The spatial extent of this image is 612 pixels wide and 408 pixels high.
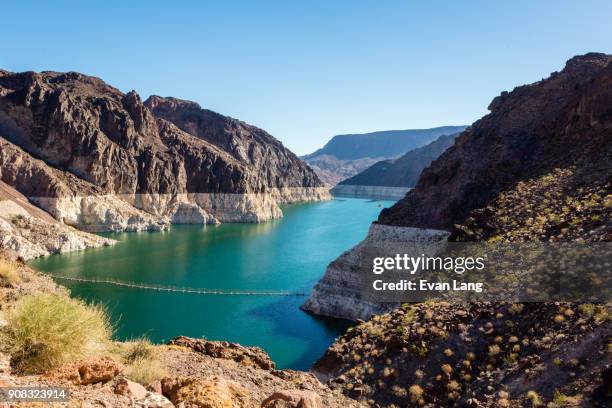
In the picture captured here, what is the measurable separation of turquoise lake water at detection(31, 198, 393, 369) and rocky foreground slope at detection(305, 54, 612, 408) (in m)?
4.71

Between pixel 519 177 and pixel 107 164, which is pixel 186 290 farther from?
pixel 107 164

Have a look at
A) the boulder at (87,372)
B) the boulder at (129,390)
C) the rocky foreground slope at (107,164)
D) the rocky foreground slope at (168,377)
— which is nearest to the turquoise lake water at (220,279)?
the rocky foreground slope at (168,377)

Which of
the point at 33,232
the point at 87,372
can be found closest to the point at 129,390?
the point at 87,372

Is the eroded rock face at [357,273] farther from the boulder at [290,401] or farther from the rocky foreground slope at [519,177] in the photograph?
the boulder at [290,401]

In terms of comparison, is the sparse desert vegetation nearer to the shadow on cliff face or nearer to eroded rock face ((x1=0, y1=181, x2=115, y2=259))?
the shadow on cliff face

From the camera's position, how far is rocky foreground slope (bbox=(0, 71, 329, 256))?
77.6 m

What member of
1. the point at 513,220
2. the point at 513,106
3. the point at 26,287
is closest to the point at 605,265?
the point at 513,220

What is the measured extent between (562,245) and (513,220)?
6379 millimetres

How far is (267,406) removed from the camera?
8383 millimetres

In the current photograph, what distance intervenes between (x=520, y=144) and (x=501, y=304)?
22168 mm

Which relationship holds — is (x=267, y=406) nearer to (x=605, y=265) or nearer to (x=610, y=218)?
(x=605, y=265)

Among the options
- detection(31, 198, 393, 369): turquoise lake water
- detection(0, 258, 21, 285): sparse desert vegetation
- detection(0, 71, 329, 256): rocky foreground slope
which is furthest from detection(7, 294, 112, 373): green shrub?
detection(0, 71, 329, 256): rocky foreground slope

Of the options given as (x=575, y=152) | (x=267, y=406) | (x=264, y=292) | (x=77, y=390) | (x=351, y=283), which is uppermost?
(x=575, y=152)

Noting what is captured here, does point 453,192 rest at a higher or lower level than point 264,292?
higher
